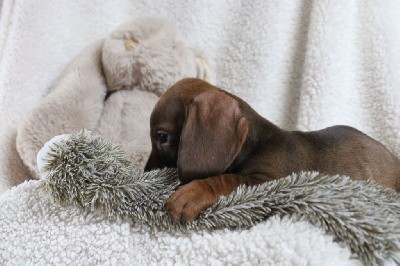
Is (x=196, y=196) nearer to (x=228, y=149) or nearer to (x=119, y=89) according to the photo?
(x=228, y=149)

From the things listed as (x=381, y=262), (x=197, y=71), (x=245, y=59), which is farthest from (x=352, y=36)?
(x=381, y=262)

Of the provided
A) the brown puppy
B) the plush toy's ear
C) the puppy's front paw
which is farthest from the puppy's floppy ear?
the plush toy's ear

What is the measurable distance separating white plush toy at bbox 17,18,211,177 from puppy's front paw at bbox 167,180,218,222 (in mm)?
749

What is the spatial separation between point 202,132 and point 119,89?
0.85m

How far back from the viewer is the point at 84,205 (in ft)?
3.33

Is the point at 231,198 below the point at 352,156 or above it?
above

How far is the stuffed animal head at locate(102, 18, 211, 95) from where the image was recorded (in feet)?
5.99

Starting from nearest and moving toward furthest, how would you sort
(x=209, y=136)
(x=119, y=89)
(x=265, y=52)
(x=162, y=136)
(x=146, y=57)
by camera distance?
(x=209, y=136), (x=162, y=136), (x=146, y=57), (x=119, y=89), (x=265, y=52)

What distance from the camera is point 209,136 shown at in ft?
3.79

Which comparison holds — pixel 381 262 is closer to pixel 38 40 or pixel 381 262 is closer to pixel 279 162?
pixel 279 162

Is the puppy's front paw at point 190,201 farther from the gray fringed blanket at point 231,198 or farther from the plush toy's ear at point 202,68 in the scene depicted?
the plush toy's ear at point 202,68

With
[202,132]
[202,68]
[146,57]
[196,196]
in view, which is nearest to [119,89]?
[146,57]

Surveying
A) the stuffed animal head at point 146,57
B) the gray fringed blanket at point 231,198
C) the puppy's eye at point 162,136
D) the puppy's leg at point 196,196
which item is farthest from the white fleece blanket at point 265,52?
the puppy's leg at point 196,196

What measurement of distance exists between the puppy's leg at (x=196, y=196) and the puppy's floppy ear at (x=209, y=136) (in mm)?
57
